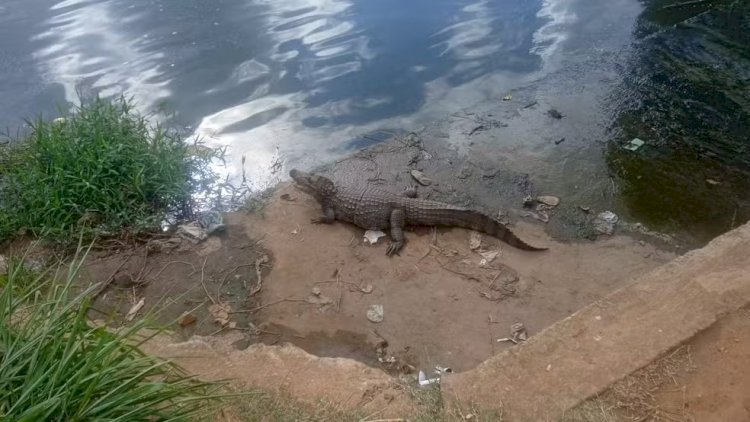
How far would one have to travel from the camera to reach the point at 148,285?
5.09 m

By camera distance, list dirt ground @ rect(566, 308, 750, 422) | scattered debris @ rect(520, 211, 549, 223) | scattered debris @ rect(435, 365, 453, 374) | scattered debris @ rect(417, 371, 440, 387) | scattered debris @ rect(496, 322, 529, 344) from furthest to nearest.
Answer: scattered debris @ rect(520, 211, 549, 223)
scattered debris @ rect(496, 322, 529, 344)
scattered debris @ rect(435, 365, 453, 374)
scattered debris @ rect(417, 371, 440, 387)
dirt ground @ rect(566, 308, 750, 422)

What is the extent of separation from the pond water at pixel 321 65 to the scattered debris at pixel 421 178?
958 mm

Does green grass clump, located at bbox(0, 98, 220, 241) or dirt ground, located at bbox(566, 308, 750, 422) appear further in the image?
green grass clump, located at bbox(0, 98, 220, 241)

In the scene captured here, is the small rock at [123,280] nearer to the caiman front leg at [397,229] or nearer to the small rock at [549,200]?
the caiman front leg at [397,229]

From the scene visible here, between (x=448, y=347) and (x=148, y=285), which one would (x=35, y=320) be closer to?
(x=148, y=285)

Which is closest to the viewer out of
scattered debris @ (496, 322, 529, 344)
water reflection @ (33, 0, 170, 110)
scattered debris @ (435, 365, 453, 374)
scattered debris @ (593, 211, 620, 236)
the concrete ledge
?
the concrete ledge

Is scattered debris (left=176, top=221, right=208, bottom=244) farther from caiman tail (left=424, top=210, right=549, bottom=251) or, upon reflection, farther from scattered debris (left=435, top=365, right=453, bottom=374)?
scattered debris (left=435, top=365, right=453, bottom=374)

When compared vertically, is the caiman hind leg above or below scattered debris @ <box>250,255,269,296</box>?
above

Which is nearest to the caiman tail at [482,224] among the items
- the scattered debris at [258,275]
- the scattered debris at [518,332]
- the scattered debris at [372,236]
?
the scattered debris at [372,236]

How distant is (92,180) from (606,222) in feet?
17.1

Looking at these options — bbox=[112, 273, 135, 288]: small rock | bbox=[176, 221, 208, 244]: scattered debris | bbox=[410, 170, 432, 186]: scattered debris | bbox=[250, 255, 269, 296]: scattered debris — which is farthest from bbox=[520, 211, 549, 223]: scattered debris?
bbox=[112, 273, 135, 288]: small rock

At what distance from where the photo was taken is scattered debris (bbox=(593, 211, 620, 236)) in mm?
5312

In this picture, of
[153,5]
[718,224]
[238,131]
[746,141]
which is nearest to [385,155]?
[238,131]

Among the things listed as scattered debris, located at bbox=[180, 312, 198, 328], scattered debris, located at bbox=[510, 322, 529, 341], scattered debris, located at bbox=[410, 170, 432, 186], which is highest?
scattered debris, located at bbox=[180, 312, 198, 328]
